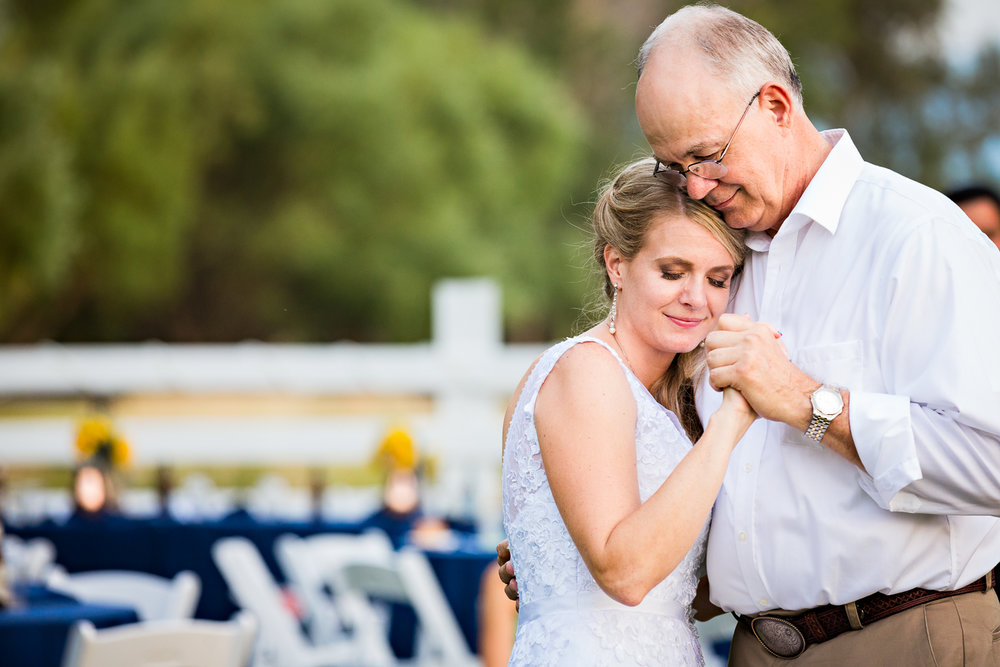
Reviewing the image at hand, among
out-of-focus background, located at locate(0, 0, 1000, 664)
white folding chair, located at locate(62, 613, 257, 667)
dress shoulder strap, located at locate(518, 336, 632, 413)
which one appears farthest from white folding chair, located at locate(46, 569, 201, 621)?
out-of-focus background, located at locate(0, 0, 1000, 664)

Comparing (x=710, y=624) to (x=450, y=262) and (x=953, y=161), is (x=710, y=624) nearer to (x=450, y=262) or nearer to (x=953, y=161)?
(x=450, y=262)

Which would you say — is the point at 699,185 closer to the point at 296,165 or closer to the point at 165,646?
the point at 165,646

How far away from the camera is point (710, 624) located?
15.5 ft

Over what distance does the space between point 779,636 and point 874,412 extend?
0.49 metres

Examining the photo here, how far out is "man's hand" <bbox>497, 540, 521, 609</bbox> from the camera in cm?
259

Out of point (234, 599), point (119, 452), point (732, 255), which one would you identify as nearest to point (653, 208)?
point (732, 255)

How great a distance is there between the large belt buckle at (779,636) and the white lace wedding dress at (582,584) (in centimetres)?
17

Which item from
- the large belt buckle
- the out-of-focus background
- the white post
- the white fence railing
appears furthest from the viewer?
the out-of-focus background

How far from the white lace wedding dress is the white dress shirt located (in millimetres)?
116

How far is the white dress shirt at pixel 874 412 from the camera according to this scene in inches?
79.8

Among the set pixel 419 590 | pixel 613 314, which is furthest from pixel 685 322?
pixel 419 590

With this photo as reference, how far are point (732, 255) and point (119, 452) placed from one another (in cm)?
565

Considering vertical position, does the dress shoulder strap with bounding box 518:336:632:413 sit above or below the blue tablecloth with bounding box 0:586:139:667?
above

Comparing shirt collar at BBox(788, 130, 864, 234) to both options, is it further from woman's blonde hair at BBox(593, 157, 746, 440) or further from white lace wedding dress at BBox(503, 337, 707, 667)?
white lace wedding dress at BBox(503, 337, 707, 667)
